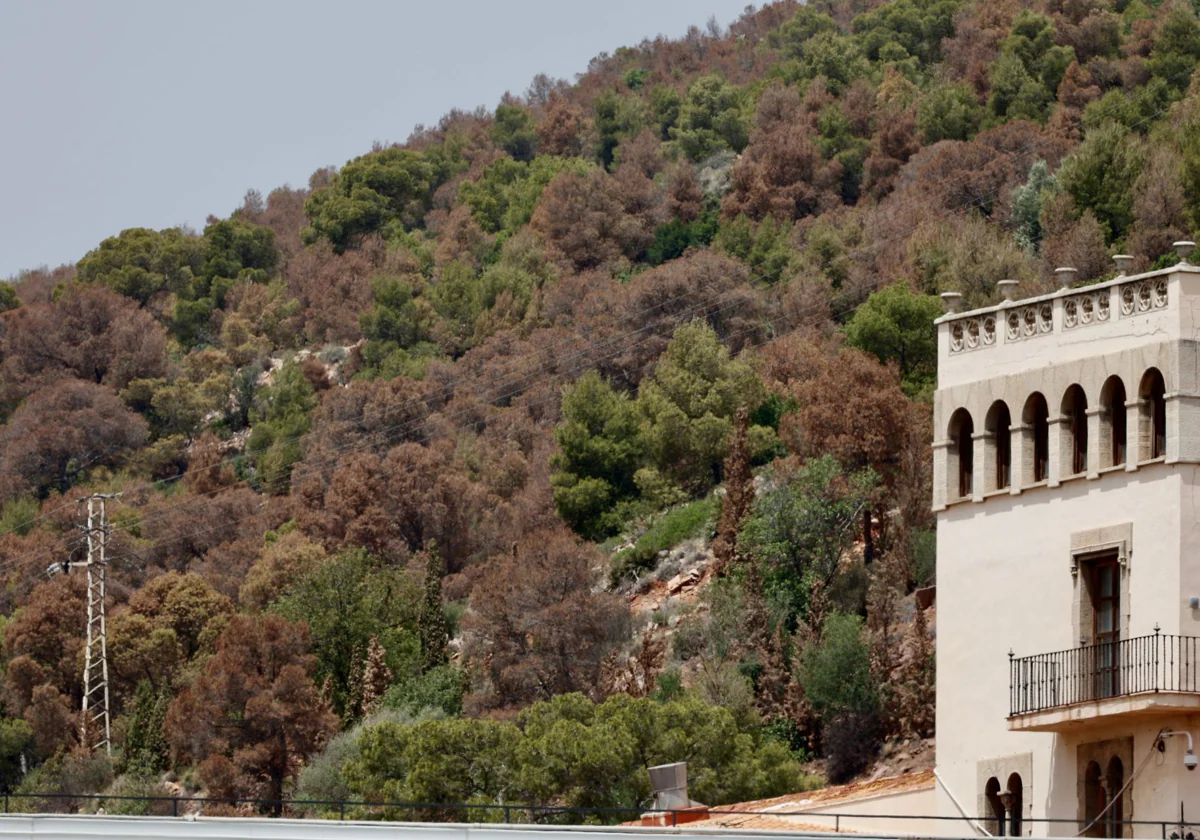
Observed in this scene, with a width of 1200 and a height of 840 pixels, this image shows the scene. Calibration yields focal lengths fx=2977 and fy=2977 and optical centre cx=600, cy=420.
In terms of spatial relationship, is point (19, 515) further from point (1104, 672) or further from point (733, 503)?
point (1104, 672)

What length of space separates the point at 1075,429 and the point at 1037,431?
879 mm

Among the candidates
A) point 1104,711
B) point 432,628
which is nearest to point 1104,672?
point 1104,711

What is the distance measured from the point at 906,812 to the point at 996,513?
4948 millimetres

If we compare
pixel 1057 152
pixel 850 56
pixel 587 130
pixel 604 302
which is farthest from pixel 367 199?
pixel 1057 152

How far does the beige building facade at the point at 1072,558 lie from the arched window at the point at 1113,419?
29 mm

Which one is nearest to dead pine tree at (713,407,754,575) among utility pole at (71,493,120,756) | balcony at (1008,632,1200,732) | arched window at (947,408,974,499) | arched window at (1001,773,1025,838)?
utility pole at (71,493,120,756)

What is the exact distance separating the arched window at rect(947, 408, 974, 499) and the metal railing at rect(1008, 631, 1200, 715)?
3320 millimetres

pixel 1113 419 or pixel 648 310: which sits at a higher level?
pixel 648 310

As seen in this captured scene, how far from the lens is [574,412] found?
9506 centimetres

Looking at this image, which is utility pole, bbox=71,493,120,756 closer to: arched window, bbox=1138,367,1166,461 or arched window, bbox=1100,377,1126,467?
arched window, bbox=1100,377,1126,467

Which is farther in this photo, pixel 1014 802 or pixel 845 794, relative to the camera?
pixel 845 794

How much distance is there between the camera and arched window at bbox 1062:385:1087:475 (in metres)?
44.1

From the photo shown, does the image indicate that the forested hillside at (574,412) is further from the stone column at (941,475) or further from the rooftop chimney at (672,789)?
the stone column at (941,475)

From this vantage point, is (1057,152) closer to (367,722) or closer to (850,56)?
(850,56)
